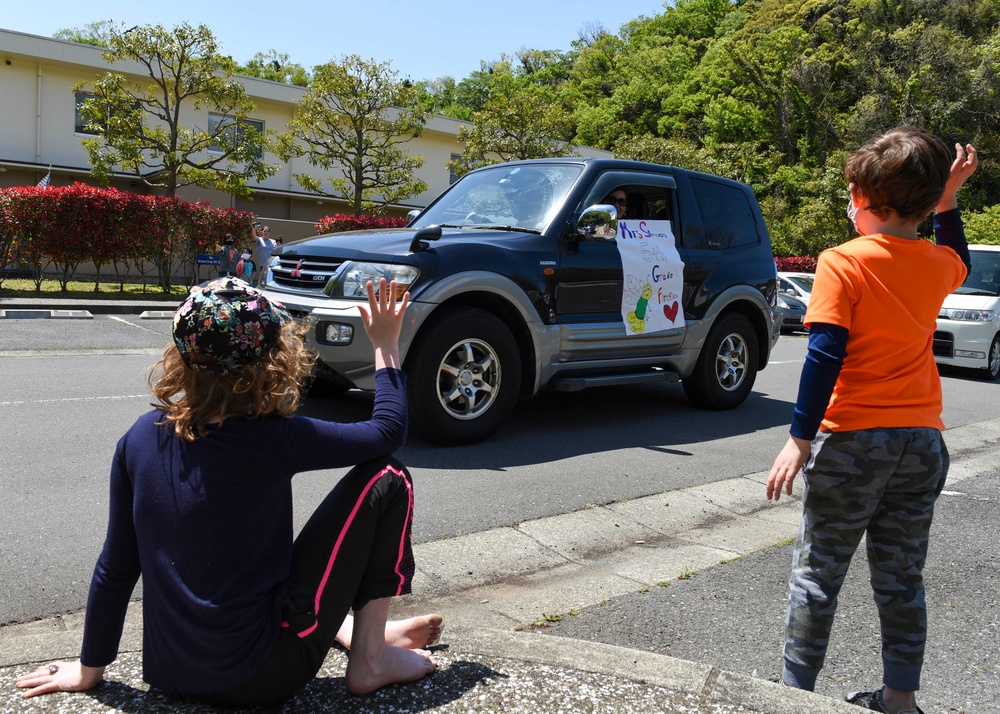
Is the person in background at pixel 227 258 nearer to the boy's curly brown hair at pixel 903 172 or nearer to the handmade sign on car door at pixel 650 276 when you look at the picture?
the handmade sign on car door at pixel 650 276

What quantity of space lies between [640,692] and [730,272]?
5.93 metres

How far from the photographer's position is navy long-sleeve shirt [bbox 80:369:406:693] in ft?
7.10

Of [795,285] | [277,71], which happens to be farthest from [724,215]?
→ [277,71]

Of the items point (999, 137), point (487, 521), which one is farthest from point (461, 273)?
point (999, 137)

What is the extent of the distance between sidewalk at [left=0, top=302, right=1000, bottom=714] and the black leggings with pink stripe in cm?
17

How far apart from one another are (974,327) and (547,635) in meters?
12.4

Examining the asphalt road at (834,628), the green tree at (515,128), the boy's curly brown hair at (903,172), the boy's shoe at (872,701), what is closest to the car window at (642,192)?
the asphalt road at (834,628)

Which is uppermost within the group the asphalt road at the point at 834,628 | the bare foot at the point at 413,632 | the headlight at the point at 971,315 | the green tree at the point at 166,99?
the green tree at the point at 166,99

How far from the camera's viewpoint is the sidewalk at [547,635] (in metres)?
2.43

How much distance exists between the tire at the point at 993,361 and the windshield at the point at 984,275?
0.81 metres

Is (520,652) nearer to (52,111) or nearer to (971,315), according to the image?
(971,315)

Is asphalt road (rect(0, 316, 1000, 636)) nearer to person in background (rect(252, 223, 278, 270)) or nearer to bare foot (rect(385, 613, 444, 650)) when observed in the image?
bare foot (rect(385, 613, 444, 650))

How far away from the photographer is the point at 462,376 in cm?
604

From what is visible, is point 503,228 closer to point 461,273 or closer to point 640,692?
point 461,273
